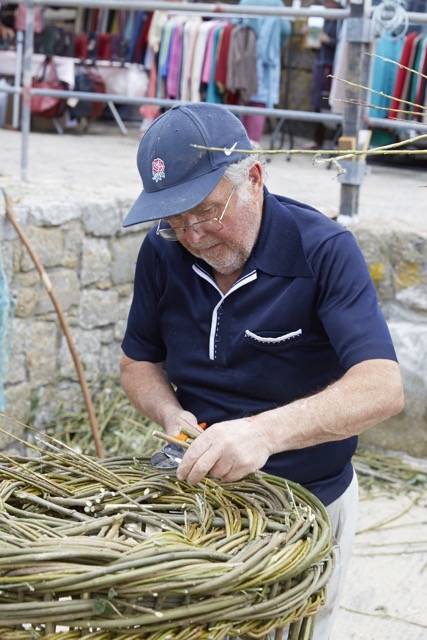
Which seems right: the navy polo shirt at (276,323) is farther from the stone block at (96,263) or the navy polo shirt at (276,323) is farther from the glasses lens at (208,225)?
the stone block at (96,263)

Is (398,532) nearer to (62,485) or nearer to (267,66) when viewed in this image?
(62,485)

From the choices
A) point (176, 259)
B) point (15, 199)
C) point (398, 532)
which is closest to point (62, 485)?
point (176, 259)

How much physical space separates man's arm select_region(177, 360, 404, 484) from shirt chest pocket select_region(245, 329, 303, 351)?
229 mm

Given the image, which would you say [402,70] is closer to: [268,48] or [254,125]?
[268,48]

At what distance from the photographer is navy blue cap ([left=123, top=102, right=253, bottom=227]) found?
6.37 ft

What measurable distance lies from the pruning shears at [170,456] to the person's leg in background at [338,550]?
1.62ft

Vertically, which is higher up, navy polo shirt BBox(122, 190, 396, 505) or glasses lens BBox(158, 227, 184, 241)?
glasses lens BBox(158, 227, 184, 241)

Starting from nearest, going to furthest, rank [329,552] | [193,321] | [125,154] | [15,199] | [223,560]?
[223,560] → [329,552] → [193,321] → [15,199] → [125,154]

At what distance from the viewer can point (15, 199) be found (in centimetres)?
416

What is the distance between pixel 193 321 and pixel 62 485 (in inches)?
23.5

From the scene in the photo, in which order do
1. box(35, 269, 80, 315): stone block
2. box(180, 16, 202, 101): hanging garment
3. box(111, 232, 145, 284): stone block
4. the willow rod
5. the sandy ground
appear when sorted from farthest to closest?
1. box(180, 16, 202, 101): hanging garment
2. box(111, 232, 145, 284): stone block
3. box(35, 269, 80, 315): stone block
4. the willow rod
5. the sandy ground

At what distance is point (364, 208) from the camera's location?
4617mm

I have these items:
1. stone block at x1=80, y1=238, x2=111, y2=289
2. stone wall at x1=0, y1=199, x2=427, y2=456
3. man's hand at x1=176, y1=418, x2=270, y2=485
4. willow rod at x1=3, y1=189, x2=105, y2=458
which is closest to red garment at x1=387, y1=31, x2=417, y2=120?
stone wall at x1=0, y1=199, x2=427, y2=456

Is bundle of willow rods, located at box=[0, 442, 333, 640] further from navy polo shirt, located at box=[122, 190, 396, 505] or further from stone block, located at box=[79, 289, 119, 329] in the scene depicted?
stone block, located at box=[79, 289, 119, 329]
